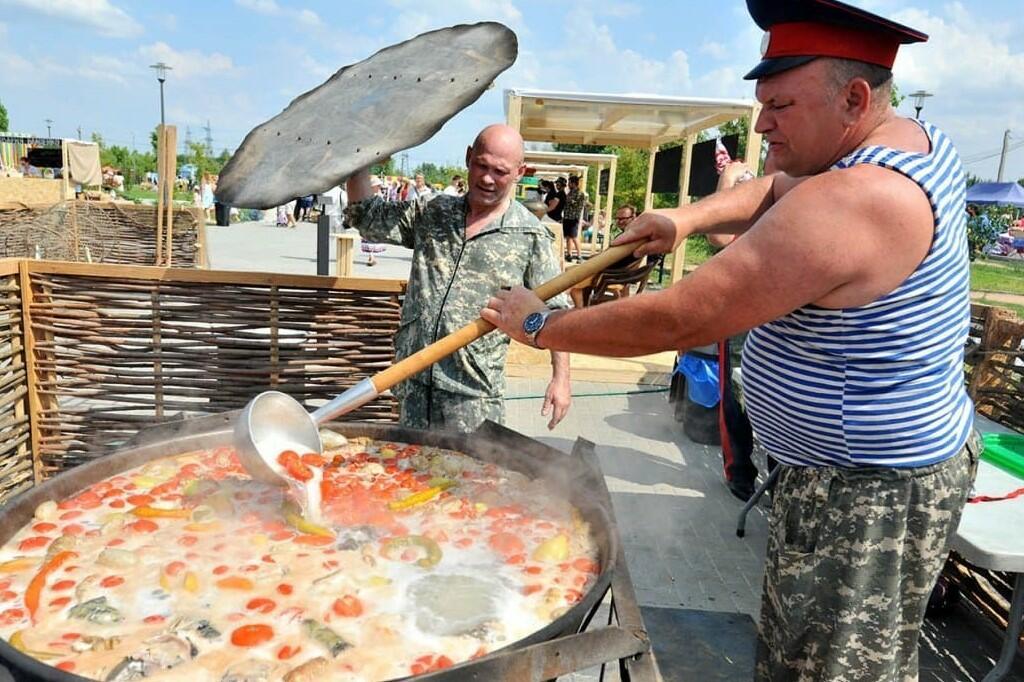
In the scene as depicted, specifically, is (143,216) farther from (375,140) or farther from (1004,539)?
(1004,539)

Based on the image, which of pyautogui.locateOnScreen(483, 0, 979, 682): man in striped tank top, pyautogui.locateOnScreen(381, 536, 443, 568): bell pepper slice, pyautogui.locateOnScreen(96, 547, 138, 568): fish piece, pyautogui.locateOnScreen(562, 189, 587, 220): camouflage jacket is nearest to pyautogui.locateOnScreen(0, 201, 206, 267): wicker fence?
pyautogui.locateOnScreen(96, 547, 138, 568): fish piece

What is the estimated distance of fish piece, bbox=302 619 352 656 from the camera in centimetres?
165

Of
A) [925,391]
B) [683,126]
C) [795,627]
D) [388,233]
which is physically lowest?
[795,627]

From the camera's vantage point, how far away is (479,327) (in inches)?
85.0

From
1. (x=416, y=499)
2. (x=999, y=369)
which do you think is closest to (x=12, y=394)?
(x=416, y=499)

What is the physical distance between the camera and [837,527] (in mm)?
1733

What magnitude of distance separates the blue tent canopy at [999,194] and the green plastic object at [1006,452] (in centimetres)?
2551

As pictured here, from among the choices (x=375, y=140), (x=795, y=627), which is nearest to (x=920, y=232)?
(x=795, y=627)

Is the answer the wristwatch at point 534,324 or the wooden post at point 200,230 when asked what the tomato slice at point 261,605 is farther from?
the wooden post at point 200,230

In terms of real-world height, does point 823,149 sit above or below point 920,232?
above

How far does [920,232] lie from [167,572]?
214cm

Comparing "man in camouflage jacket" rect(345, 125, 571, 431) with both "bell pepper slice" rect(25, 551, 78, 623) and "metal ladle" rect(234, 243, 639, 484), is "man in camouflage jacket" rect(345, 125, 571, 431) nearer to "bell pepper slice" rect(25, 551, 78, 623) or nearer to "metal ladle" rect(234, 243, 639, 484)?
"metal ladle" rect(234, 243, 639, 484)

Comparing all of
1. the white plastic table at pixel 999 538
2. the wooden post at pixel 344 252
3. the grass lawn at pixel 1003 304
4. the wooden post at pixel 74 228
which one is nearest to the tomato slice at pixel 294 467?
the white plastic table at pixel 999 538

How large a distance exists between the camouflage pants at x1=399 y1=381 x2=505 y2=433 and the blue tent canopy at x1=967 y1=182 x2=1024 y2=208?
2754cm
